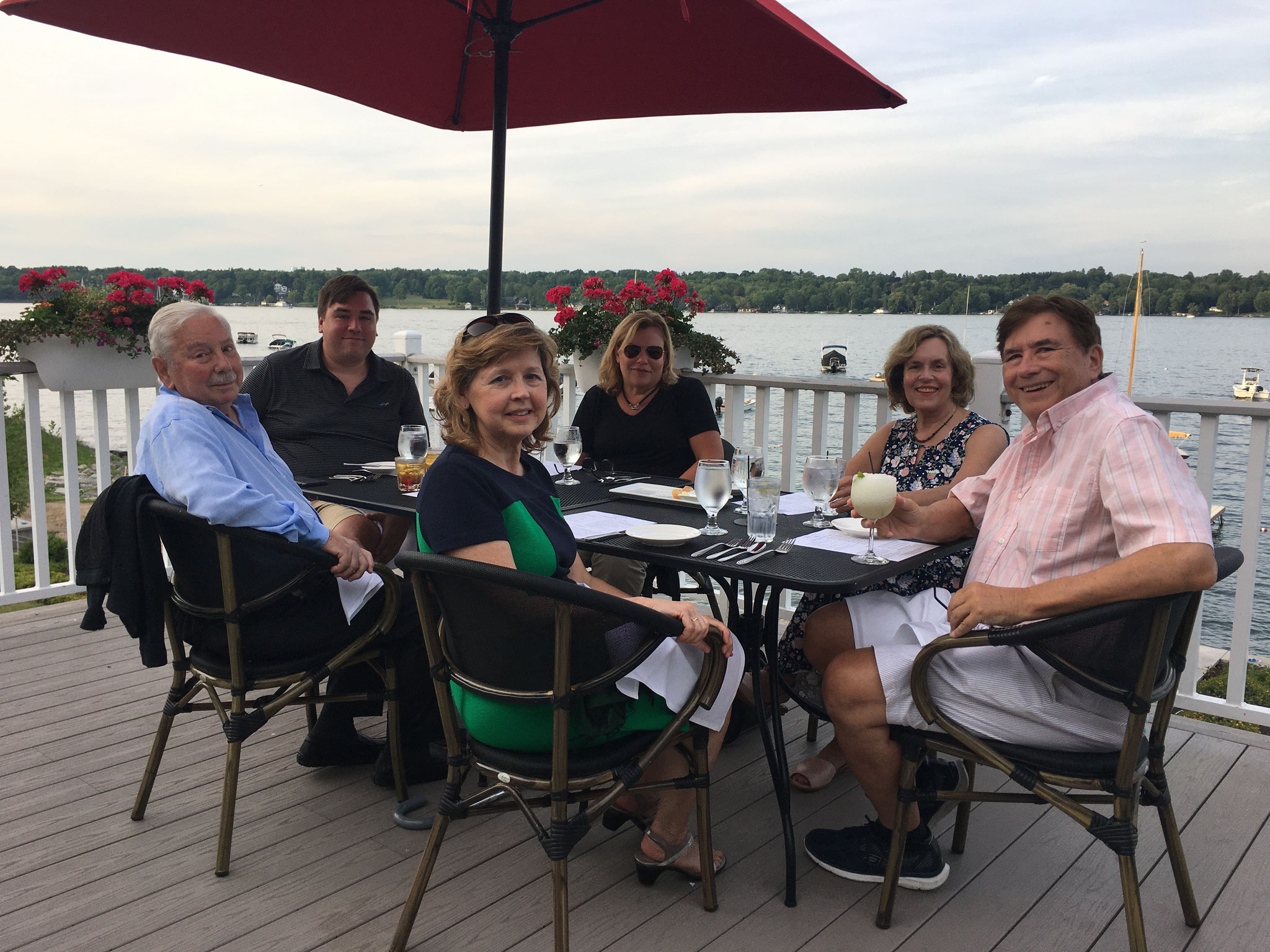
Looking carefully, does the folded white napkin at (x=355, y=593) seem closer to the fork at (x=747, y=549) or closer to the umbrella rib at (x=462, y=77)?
the fork at (x=747, y=549)

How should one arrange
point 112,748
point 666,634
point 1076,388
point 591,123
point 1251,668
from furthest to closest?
point 1251,668
point 591,123
point 112,748
point 1076,388
point 666,634

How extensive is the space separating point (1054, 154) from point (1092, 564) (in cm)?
1947

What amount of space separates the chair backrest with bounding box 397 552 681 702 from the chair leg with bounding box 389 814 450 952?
1.08ft

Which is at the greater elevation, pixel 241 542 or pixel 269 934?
pixel 241 542

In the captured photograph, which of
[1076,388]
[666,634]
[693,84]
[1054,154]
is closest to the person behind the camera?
[666,634]

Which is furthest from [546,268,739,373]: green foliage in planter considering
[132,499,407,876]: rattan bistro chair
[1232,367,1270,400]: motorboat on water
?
[1232,367,1270,400]: motorboat on water

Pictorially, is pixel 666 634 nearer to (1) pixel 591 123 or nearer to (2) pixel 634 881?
(2) pixel 634 881

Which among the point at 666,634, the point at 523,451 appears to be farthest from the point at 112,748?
the point at 666,634

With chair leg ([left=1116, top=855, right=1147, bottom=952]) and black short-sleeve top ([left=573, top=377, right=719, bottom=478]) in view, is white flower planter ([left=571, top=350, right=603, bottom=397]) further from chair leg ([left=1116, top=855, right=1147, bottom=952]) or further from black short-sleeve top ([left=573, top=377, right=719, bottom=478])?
chair leg ([left=1116, top=855, right=1147, bottom=952])

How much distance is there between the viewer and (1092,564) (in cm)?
180

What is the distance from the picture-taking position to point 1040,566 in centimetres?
186

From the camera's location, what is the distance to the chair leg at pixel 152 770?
2.28m

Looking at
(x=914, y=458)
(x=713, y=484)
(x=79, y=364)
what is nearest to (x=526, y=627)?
(x=713, y=484)

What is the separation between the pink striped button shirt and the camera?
1.61m
